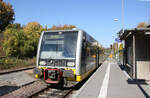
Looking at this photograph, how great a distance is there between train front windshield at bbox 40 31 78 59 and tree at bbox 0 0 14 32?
4136 centimetres

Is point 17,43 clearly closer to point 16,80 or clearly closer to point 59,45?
point 16,80

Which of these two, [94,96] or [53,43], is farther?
[53,43]

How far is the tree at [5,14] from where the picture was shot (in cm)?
4470

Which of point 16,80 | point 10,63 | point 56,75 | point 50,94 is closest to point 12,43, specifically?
point 10,63

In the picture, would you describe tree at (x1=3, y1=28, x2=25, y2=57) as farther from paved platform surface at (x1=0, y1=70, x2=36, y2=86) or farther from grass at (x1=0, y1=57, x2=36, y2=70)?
paved platform surface at (x1=0, y1=70, x2=36, y2=86)

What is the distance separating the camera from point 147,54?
10656mm

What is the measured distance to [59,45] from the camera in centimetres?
826

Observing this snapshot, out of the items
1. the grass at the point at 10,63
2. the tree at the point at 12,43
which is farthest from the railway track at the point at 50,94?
the tree at the point at 12,43

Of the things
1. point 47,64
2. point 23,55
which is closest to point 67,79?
point 47,64

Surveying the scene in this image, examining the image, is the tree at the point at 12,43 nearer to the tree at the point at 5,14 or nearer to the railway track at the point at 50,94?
the railway track at the point at 50,94

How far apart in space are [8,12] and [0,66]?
34.9 meters

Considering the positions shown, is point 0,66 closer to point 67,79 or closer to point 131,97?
point 67,79

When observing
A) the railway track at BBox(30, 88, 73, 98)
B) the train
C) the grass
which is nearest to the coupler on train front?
the train

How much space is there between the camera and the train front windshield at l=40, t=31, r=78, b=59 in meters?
8.00
